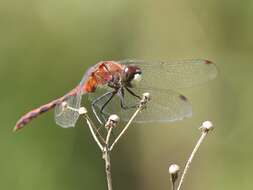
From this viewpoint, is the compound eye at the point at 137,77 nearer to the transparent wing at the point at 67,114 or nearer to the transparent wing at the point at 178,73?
the transparent wing at the point at 178,73

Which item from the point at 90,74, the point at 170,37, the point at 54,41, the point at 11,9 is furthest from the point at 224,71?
the point at 90,74

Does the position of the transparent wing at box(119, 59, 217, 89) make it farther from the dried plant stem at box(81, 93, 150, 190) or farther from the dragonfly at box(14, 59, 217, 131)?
the dried plant stem at box(81, 93, 150, 190)

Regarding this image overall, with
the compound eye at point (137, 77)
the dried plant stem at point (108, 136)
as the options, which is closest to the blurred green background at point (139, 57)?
the compound eye at point (137, 77)

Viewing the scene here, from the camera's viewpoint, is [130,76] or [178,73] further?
[178,73]

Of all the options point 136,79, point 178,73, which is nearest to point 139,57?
point 178,73

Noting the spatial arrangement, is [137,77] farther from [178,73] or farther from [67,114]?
[67,114]
